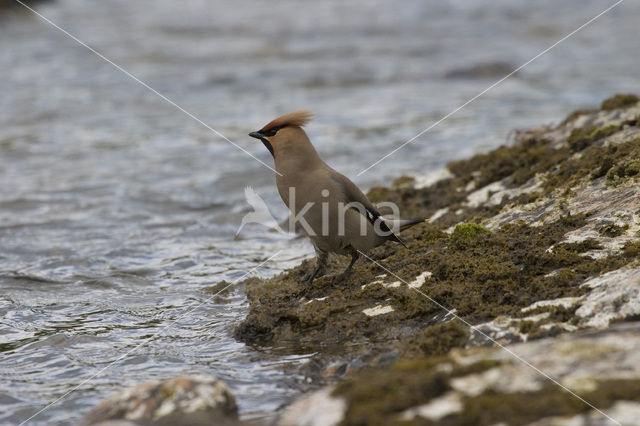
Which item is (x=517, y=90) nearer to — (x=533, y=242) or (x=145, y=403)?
(x=533, y=242)

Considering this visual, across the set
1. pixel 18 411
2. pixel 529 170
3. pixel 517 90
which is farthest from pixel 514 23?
pixel 18 411

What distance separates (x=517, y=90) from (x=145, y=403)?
41.5 feet

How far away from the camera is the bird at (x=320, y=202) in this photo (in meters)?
5.25

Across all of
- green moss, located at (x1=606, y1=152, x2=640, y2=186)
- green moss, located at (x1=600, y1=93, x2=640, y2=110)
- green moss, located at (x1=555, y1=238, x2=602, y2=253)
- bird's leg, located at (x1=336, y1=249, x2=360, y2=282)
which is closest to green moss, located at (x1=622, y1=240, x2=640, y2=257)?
green moss, located at (x1=555, y1=238, x2=602, y2=253)

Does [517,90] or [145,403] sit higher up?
[517,90]

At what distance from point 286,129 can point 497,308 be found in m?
2.00

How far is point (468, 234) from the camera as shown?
17.7ft

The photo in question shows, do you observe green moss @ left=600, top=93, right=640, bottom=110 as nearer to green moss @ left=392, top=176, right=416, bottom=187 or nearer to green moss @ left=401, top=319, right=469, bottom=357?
green moss @ left=392, top=176, right=416, bottom=187

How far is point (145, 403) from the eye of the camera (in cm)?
375

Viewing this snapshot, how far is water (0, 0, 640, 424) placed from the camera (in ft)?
16.9

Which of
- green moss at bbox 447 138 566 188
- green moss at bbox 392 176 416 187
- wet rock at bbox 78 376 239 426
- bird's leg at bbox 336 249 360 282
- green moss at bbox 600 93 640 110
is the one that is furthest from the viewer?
green moss at bbox 392 176 416 187

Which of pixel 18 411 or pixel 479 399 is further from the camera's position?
pixel 18 411

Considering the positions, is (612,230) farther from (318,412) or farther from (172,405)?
(172,405)

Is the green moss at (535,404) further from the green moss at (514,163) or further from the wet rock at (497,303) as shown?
the green moss at (514,163)
